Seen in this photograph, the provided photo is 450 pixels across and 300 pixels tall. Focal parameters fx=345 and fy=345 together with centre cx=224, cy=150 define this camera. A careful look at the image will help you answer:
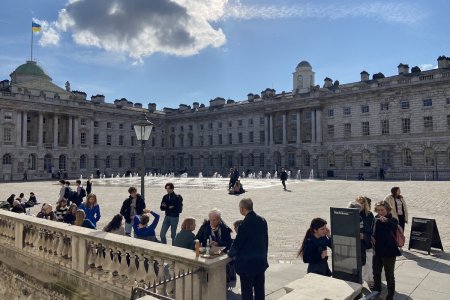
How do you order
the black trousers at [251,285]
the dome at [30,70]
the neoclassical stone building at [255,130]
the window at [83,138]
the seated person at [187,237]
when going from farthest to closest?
the dome at [30,70]
the window at [83,138]
the neoclassical stone building at [255,130]
the seated person at [187,237]
the black trousers at [251,285]

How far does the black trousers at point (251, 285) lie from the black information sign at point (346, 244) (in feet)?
5.30

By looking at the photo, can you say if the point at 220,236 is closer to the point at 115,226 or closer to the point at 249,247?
the point at 249,247

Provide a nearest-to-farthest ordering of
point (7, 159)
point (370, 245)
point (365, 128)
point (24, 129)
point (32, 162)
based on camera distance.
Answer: point (370, 245) < point (365, 128) < point (7, 159) < point (24, 129) < point (32, 162)

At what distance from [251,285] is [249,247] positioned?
0.64m

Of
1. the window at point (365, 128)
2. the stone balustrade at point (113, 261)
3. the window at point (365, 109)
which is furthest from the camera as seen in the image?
the window at point (365, 109)

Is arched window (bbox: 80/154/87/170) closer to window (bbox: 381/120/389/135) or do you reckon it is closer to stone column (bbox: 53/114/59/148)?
stone column (bbox: 53/114/59/148)

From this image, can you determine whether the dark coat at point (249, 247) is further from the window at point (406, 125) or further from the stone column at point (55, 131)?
the stone column at point (55, 131)

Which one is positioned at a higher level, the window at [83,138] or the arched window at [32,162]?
the window at [83,138]

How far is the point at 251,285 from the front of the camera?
17.3ft

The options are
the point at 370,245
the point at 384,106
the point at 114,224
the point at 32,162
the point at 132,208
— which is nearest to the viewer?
the point at 370,245

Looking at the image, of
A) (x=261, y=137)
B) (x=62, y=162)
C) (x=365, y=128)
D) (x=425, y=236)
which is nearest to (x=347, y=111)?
(x=365, y=128)

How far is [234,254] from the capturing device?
508 cm

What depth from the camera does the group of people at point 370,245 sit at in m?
5.80

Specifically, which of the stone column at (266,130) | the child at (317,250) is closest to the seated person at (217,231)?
the child at (317,250)
